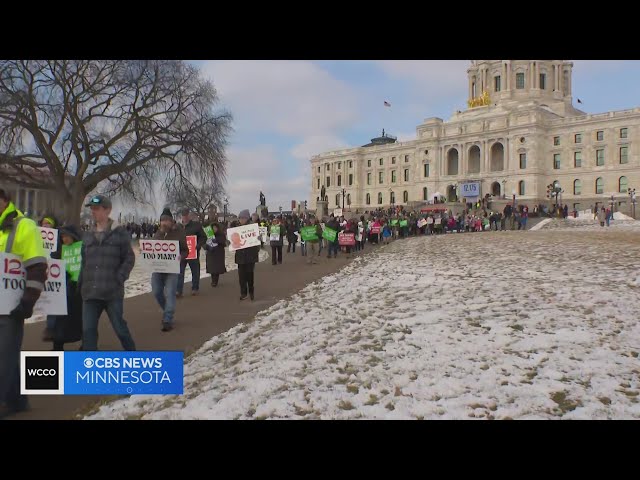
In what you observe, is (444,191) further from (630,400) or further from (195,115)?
(630,400)

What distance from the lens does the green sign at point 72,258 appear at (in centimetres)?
589

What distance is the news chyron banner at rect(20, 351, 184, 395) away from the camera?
4.18 m

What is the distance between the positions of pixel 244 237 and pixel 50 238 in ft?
13.6

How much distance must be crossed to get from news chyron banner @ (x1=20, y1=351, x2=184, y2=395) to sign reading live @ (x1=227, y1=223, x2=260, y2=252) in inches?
223

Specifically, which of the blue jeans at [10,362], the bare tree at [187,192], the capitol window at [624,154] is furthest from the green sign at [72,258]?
the capitol window at [624,154]

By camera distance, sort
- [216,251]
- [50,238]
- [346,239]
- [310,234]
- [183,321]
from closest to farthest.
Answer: [50,238]
[183,321]
[216,251]
[310,234]
[346,239]

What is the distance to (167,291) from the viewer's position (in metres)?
7.86

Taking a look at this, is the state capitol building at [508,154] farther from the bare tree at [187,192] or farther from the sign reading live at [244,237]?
the sign reading live at [244,237]

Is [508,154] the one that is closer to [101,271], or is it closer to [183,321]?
[183,321]

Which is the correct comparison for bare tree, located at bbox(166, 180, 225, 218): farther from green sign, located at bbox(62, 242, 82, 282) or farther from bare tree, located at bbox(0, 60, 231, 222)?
green sign, located at bbox(62, 242, 82, 282)

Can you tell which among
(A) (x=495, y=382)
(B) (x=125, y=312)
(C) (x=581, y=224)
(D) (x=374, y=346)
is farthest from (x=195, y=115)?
(C) (x=581, y=224)

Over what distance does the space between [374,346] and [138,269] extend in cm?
1362

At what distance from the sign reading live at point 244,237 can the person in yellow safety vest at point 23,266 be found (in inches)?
228

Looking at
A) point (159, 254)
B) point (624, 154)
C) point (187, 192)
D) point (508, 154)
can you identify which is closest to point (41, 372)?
point (159, 254)
